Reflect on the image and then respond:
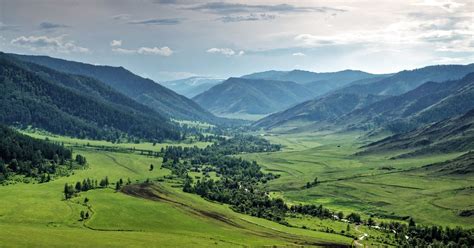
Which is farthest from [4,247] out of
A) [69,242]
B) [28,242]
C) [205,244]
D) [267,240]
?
[267,240]

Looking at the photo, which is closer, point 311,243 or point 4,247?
point 4,247

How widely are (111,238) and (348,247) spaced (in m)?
85.6

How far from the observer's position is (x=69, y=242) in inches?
6826

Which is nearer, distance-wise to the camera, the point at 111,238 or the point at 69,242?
the point at 69,242

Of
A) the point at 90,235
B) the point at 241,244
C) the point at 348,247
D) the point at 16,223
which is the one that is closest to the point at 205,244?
the point at 241,244

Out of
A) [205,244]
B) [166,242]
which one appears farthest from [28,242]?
[205,244]

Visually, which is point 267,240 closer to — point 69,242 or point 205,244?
point 205,244

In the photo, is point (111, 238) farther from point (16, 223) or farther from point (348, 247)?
point (348, 247)

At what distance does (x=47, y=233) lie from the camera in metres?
183

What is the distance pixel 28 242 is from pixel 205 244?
5795cm

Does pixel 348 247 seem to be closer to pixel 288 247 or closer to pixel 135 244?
pixel 288 247

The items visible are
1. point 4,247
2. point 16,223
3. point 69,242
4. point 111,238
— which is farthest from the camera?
point 16,223

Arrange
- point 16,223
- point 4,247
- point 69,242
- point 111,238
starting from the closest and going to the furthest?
point 4,247 < point 69,242 < point 111,238 < point 16,223

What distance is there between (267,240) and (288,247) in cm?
1093
